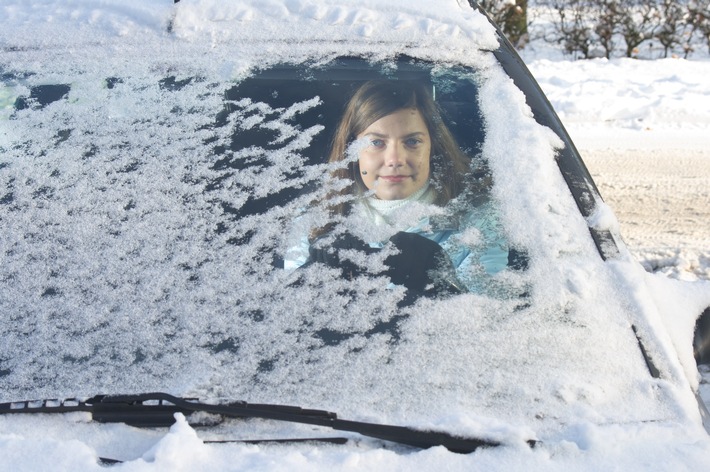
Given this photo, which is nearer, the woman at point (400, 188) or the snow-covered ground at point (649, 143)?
the woman at point (400, 188)

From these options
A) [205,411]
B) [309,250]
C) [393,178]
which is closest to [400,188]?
[393,178]

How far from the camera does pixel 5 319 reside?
6.18 feet

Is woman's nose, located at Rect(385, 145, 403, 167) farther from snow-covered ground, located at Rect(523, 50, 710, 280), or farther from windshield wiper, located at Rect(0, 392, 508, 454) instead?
snow-covered ground, located at Rect(523, 50, 710, 280)

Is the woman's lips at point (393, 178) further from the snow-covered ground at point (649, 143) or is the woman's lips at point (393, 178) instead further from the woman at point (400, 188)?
the snow-covered ground at point (649, 143)

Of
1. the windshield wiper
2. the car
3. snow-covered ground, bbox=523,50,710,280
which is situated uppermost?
the car

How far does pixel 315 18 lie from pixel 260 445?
4.43 feet

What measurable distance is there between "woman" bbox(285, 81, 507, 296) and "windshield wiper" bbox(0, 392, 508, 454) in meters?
0.40

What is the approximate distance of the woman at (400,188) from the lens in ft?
6.59

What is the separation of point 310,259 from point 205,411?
0.47 meters

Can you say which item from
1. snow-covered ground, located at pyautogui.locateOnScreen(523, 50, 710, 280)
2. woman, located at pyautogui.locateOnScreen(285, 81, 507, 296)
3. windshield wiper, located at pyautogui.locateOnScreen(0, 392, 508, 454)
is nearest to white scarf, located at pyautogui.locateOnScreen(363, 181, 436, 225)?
woman, located at pyautogui.locateOnScreen(285, 81, 507, 296)

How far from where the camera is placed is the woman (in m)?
2.01

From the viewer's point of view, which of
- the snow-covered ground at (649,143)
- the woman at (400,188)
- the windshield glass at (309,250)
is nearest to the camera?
the windshield glass at (309,250)

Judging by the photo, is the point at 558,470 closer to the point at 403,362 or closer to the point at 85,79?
the point at 403,362

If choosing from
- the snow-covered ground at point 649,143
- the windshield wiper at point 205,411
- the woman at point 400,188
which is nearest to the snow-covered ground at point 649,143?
the snow-covered ground at point 649,143
